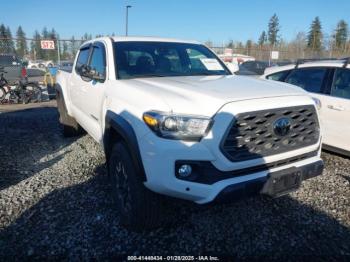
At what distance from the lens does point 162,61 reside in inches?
158

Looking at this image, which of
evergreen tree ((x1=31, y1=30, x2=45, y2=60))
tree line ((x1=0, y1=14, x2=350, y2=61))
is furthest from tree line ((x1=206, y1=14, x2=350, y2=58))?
evergreen tree ((x1=31, y1=30, x2=45, y2=60))

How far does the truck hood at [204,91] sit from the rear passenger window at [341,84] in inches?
81.9

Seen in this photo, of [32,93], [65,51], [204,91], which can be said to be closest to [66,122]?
[204,91]

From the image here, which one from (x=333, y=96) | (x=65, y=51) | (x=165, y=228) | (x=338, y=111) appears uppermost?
(x=65, y=51)

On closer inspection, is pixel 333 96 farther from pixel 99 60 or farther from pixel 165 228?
pixel 99 60

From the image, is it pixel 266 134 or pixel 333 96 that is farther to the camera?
pixel 333 96

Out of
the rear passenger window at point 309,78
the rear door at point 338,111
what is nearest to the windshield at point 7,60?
the rear passenger window at point 309,78

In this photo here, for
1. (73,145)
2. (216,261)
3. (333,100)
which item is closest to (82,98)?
(73,145)

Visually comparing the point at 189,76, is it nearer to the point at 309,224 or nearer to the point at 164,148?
the point at 164,148

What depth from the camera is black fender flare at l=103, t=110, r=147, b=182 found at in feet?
8.76

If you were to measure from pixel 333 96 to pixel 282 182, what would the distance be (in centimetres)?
271

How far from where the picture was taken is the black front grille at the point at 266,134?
99.2 inches

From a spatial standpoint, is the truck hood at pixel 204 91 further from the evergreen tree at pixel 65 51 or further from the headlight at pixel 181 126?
the evergreen tree at pixel 65 51

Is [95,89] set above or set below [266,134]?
above
